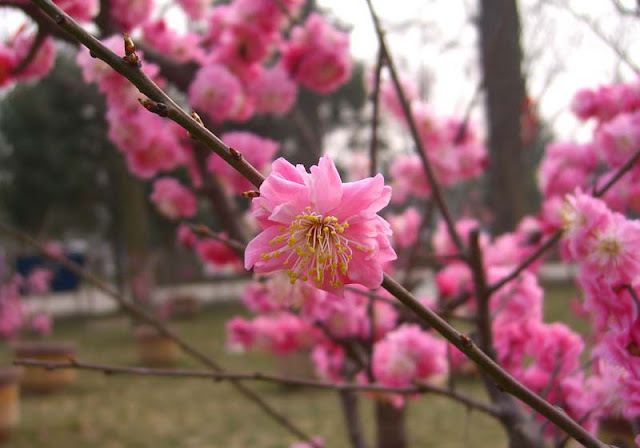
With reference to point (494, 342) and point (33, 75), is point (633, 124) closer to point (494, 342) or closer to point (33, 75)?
point (494, 342)

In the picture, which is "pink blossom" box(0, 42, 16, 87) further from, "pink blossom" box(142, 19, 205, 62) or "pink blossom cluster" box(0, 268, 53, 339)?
"pink blossom cluster" box(0, 268, 53, 339)

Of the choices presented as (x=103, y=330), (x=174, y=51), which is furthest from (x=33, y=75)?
(x=103, y=330)

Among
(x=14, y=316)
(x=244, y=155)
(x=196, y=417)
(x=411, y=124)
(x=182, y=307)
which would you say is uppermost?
(x=182, y=307)

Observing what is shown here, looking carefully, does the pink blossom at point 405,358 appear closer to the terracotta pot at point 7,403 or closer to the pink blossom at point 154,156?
the pink blossom at point 154,156

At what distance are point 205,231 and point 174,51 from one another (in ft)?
4.46

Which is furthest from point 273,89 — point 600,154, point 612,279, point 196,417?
point 196,417

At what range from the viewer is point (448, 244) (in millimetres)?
2457

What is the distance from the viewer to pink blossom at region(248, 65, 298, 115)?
214 cm

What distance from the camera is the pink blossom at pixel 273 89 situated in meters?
2.14

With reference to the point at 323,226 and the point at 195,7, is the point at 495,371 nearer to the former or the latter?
the point at 323,226

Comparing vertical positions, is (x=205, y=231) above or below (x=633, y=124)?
below

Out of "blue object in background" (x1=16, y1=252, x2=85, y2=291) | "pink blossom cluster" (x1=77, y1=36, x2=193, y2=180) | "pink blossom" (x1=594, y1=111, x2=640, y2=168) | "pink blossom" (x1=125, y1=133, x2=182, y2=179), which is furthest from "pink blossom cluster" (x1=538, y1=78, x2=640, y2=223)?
"blue object in background" (x1=16, y1=252, x2=85, y2=291)

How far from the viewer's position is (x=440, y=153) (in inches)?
88.7

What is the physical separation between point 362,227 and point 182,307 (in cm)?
1322
